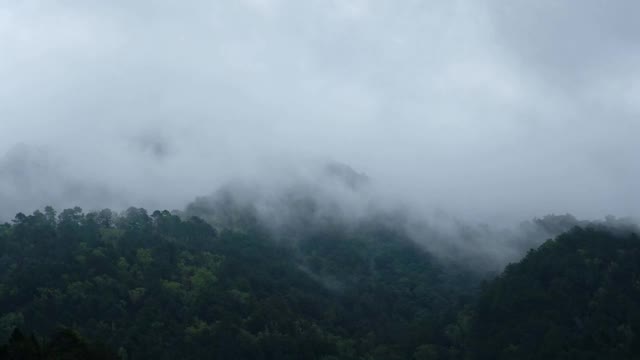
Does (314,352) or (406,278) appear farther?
(406,278)

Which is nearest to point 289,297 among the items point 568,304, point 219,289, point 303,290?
point 303,290

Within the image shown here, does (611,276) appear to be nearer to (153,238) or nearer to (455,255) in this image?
(455,255)

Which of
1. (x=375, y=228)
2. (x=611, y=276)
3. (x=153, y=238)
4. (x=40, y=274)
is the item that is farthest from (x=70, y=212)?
(x=611, y=276)

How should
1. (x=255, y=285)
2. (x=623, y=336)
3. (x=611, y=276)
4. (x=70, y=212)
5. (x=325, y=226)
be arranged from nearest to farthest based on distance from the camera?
(x=623, y=336) → (x=611, y=276) → (x=255, y=285) → (x=70, y=212) → (x=325, y=226)

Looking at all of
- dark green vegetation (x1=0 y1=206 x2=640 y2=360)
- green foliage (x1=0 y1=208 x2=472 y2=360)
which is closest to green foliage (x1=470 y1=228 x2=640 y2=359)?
dark green vegetation (x1=0 y1=206 x2=640 y2=360)

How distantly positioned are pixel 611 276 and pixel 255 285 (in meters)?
35.8

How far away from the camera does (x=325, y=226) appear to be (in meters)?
130

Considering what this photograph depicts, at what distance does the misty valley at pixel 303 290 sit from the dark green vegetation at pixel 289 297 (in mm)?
174

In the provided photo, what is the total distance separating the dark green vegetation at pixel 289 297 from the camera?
84.0 meters

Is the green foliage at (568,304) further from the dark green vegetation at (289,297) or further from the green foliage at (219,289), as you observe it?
the green foliage at (219,289)

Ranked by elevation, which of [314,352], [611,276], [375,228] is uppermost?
[375,228]

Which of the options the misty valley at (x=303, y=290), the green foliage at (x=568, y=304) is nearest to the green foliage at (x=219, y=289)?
the misty valley at (x=303, y=290)

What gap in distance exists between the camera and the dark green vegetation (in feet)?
276

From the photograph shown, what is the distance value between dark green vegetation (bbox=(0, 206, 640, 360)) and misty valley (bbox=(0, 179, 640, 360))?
17 centimetres
